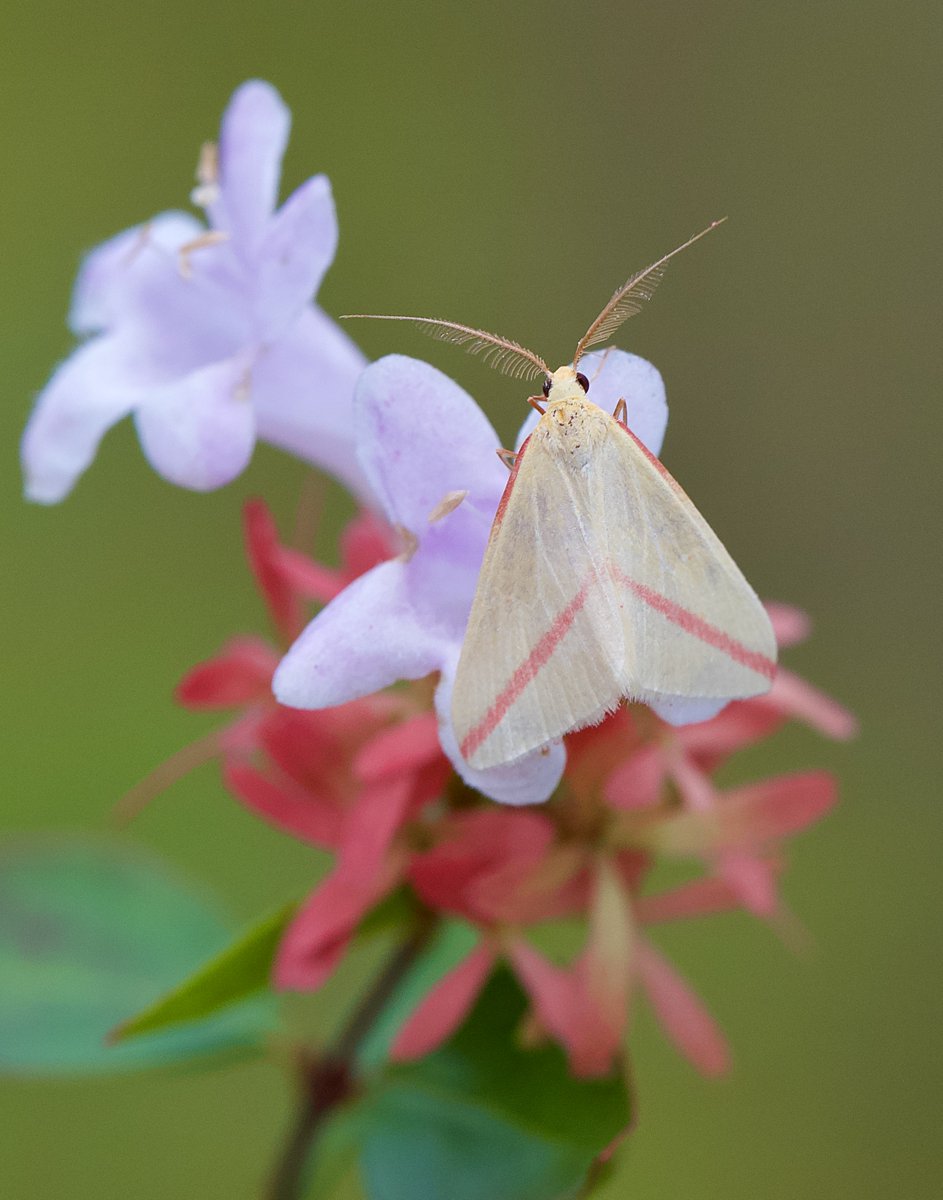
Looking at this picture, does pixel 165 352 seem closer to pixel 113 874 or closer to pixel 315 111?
pixel 113 874

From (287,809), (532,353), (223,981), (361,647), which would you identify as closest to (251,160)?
(532,353)

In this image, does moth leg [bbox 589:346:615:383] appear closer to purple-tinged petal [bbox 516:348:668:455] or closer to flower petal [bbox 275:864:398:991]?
purple-tinged petal [bbox 516:348:668:455]

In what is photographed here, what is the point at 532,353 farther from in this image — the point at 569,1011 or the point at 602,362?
the point at 569,1011

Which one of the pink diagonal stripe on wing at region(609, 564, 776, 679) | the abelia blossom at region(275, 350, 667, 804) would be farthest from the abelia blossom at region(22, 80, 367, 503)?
the pink diagonal stripe on wing at region(609, 564, 776, 679)

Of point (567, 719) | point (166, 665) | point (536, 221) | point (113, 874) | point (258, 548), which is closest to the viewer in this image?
point (567, 719)

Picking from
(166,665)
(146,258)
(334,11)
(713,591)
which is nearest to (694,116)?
(334,11)

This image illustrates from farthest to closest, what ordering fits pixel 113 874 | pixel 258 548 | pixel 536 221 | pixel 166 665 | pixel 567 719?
pixel 536 221 → pixel 166 665 → pixel 113 874 → pixel 258 548 → pixel 567 719

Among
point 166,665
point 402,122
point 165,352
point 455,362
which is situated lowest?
point 166,665
